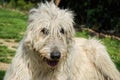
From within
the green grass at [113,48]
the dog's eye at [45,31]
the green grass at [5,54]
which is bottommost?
the green grass at [113,48]

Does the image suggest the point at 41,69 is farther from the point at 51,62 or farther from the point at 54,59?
the point at 54,59

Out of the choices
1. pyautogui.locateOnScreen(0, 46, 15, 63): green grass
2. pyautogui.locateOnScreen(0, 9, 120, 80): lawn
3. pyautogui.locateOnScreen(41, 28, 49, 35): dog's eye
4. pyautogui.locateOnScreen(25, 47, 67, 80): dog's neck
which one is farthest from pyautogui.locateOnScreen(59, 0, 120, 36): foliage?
pyautogui.locateOnScreen(41, 28, 49, 35): dog's eye

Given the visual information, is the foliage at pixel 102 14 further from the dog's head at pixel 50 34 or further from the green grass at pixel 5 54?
the dog's head at pixel 50 34

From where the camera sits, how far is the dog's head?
525cm

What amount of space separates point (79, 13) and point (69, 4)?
28.5 inches

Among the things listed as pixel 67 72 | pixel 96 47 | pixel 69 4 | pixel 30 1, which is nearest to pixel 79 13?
pixel 69 4

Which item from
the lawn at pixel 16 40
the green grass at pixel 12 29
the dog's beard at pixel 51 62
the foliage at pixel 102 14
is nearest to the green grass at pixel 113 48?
the lawn at pixel 16 40

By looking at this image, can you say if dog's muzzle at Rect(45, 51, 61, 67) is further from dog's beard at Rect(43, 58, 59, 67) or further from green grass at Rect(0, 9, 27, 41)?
green grass at Rect(0, 9, 27, 41)

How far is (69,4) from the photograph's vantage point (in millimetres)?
20062

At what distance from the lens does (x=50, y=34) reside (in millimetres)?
5402

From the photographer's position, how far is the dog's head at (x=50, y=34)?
5254 millimetres

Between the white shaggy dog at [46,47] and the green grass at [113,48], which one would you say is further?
the green grass at [113,48]

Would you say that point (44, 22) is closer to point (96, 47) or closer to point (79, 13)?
point (96, 47)

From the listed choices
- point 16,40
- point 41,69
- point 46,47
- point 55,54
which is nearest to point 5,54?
point 16,40
